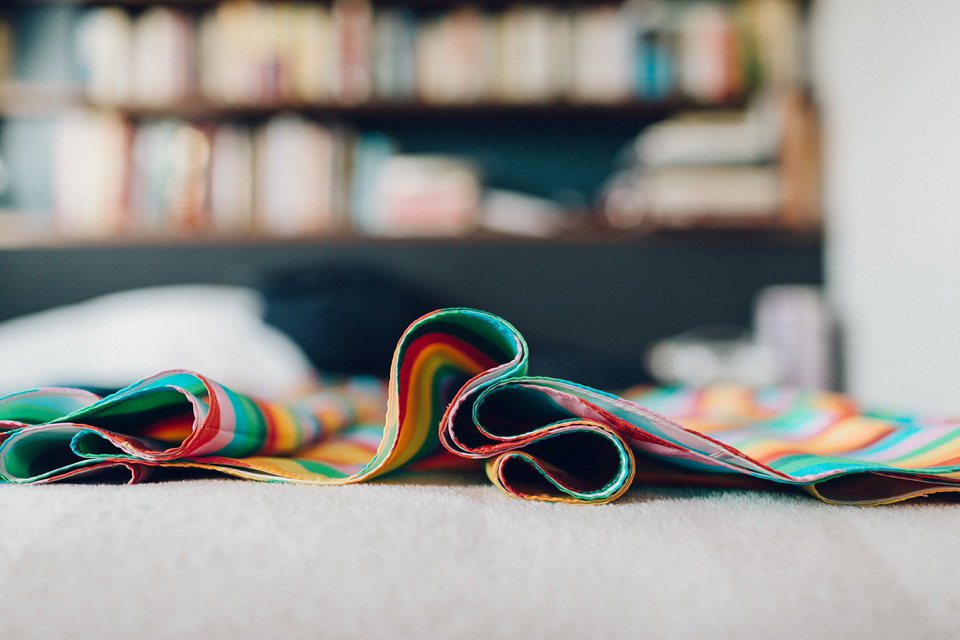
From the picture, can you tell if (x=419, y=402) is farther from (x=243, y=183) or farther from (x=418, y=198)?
(x=243, y=183)

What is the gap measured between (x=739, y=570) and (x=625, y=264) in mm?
1491

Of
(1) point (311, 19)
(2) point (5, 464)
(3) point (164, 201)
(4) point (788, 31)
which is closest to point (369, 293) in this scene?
(3) point (164, 201)

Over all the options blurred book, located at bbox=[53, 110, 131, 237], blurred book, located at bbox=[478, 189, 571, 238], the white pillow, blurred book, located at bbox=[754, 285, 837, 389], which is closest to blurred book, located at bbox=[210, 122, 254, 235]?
blurred book, located at bbox=[53, 110, 131, 237]

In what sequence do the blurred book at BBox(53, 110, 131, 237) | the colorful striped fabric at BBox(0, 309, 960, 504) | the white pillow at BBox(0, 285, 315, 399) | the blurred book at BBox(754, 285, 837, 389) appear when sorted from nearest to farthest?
the colorful striped fabric at BBox(0, 309, 960, 504)
the white pillow at BBox(0, 285, 315, 399)
the blurred book at BBox(754, 285, 837, 389)
the blurred book at BBox(53, 110, 131, 237)

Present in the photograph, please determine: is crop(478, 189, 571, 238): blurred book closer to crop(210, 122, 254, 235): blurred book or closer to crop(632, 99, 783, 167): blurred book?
crop(632, 99, 783, 167): blurred book

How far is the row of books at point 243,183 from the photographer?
65.6 inches

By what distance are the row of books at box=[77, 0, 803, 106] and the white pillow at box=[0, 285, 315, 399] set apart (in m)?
0.69

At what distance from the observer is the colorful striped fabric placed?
1.36 feet

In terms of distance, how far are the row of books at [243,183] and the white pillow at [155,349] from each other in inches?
15.0

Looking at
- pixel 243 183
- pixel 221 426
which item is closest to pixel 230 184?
pixel 243 183

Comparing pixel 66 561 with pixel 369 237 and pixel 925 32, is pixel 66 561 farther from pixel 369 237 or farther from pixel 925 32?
pixel 925 32

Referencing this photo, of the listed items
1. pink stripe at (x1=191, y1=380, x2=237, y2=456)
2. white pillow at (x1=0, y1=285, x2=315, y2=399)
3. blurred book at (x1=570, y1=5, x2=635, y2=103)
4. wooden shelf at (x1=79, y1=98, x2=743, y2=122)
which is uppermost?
blurred book at (x1=570, y1=5, x2=635, y2=103)

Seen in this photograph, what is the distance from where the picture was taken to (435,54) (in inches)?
68.4

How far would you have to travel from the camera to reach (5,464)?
445mm
